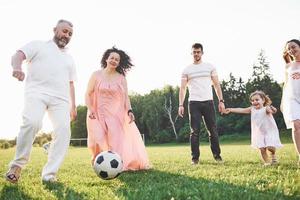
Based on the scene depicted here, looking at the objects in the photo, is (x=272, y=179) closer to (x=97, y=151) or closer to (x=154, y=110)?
(x=97, y=151)

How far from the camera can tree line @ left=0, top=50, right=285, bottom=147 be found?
201 ft

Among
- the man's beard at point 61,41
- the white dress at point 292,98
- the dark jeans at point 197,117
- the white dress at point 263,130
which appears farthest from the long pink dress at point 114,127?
the white dress at point 292,98

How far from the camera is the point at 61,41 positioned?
270 inches

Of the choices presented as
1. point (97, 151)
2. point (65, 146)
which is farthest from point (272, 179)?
point (97, 151)

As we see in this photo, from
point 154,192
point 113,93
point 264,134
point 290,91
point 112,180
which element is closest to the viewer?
point 154,192

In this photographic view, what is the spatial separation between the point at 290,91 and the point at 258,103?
61.8 inches

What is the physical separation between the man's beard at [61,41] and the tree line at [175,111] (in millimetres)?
54023

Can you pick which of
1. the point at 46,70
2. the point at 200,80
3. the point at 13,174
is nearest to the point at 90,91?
the point at 46,70

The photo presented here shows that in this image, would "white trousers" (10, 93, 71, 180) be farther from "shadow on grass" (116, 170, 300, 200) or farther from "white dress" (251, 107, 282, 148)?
"white dress" (251, 107, 282, 148)

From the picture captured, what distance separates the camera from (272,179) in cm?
587

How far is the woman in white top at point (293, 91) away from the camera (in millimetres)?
7898

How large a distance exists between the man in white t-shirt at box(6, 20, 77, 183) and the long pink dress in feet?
5.37

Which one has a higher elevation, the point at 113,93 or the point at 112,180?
the point at 113,93

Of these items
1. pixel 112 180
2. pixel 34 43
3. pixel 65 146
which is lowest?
pixel 112 180
